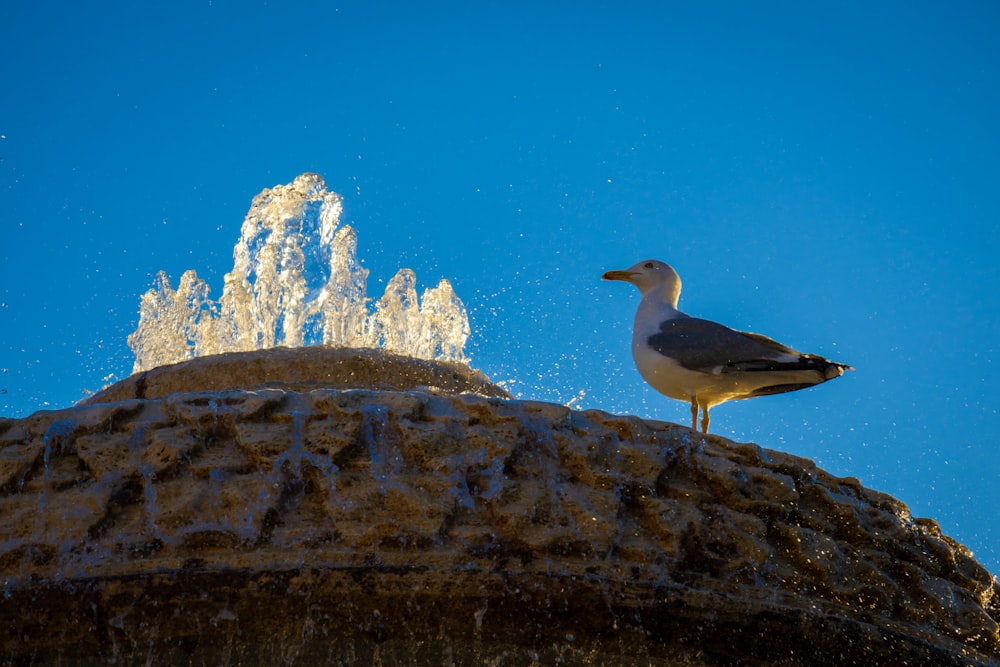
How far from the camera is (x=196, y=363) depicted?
4402 millimetres

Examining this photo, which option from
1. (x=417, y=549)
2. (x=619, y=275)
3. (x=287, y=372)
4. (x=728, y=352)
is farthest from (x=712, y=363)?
(x=417, y=549)

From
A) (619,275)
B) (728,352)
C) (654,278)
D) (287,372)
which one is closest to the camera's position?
(287,372)

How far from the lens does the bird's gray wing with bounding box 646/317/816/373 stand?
5.73 m

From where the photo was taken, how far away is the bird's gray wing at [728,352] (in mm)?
5730

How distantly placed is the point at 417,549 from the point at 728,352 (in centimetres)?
376

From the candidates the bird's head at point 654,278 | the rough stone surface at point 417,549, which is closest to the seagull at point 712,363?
the bird's head at point 654,278

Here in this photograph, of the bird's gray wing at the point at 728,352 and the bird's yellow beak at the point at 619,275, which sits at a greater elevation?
the bird's yellow beak at the point at 619,275

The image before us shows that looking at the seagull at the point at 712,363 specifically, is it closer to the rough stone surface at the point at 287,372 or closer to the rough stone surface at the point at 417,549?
the rough stone surface at the point at 287,372

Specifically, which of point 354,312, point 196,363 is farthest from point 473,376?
point 354,312

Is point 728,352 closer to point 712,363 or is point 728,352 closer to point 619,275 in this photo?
point 712,363

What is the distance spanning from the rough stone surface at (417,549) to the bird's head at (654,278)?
175 inches

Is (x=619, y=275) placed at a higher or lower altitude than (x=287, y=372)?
higher

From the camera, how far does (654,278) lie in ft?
23.8

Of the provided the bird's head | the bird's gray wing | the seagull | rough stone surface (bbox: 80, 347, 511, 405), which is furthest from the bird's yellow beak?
rough stone surface (bbox: 80, 347, 511, 405)
